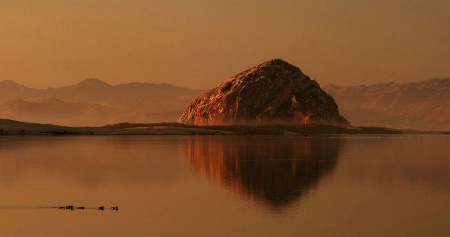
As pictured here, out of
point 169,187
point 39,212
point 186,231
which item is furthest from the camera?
point 169,187

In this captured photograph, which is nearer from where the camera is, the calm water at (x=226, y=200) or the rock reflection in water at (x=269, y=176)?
the calm water at (x=226, y=200)

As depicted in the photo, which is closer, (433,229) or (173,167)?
(433,229)

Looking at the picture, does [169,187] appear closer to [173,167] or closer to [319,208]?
[319,208]

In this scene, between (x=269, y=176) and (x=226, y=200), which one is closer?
(x=226, y=200)

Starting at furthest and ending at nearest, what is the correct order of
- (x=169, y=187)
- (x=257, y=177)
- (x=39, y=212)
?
1. (x=257, y=177)
2. (x=169, y=187)
3. (x=39, y=212)

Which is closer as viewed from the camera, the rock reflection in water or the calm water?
the calm water

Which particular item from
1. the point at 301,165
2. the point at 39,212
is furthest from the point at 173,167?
the point at 39,212

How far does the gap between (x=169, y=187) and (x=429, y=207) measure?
17.1m

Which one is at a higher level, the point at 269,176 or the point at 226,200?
the point at 269,176

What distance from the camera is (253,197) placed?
40781mm

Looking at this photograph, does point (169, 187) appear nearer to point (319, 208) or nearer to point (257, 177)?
→ point (257, 177)

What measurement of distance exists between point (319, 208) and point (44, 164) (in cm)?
3754

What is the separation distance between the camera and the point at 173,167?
63.9 meters

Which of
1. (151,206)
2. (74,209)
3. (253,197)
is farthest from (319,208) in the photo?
(74,209)
